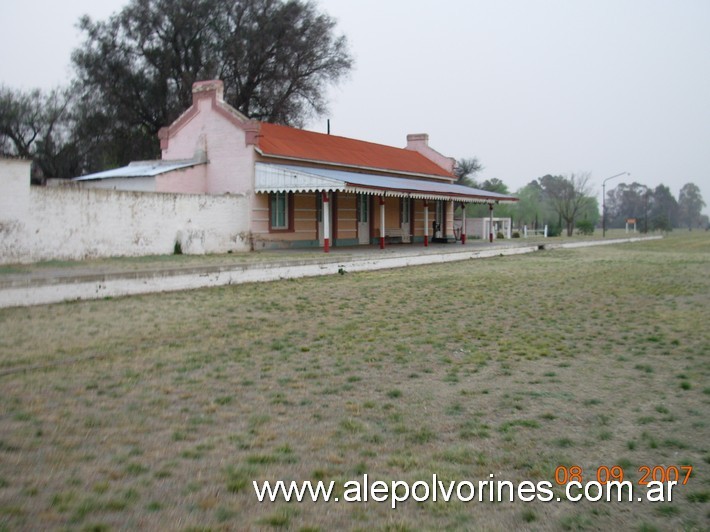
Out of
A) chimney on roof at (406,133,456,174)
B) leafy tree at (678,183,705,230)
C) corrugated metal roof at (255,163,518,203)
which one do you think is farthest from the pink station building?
leafy tree at (678,183,705,230)

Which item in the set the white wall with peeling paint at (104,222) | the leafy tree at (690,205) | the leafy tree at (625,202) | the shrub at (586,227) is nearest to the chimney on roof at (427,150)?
the white wall with peeling paint at (104,222)

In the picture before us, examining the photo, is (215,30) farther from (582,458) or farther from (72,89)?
(582,458)

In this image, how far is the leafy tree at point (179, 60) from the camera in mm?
37094

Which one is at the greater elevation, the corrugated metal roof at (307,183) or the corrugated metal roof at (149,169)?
the corrugated metal roof at (149,169)

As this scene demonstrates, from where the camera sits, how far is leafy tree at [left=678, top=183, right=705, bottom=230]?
533ft

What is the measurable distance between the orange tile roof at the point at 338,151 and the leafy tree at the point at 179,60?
9.06 meters

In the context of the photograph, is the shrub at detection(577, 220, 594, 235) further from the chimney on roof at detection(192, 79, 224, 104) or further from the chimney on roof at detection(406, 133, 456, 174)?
the chimney on roof at detection(192, 79, 224, 104)

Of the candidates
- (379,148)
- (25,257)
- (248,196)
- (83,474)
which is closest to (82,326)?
(83,474)

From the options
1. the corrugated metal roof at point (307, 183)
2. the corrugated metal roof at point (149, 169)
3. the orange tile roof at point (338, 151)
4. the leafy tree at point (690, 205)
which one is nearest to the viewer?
the corrugated metal roof at point (307, 183)

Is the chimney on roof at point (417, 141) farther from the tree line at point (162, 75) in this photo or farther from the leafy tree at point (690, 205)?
the leafy tree at point (690, 205)

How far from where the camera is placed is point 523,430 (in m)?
4.77

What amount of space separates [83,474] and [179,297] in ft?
28.2

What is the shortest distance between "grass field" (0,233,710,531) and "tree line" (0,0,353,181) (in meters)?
29.8

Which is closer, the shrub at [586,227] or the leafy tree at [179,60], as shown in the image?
the leafy tree at [179,60]
